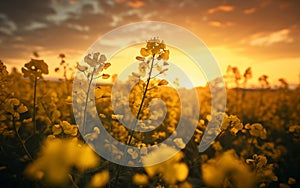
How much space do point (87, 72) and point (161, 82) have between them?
0.65 meters

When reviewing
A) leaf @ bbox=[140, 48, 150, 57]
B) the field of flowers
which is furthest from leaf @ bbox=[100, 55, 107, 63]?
leaf @ bbox=[140, 48, 150, 57]

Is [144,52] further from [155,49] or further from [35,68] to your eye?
[35,68]

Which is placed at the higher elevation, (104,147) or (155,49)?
(155,49)

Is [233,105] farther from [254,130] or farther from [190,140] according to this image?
[254,130]

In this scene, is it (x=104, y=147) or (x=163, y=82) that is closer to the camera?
(x=163, y=82)

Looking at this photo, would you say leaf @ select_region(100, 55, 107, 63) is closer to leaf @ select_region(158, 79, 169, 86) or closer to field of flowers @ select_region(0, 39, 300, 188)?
field of flowers @ select_region(0, 39, 300, 188)

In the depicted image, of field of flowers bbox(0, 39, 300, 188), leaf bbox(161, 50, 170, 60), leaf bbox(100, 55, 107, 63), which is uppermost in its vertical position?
leaf bbox(161, 50, 170, 60)

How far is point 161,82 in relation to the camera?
8.13ft

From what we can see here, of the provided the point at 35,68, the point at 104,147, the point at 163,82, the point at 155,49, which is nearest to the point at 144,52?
the point at 155,49

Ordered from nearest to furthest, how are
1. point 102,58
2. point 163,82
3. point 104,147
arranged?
1. point 102,58
2. point 163,82
3. point 104,147

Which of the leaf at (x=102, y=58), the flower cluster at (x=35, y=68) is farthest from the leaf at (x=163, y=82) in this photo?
the flower cluster at (x=35, y=68)

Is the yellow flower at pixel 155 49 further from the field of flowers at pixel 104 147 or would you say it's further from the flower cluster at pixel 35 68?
the flower cluster at pixel 35 68

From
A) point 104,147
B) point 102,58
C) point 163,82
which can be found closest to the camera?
point 102,58

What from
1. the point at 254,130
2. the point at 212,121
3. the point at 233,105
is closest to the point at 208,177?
the point at 212,121
